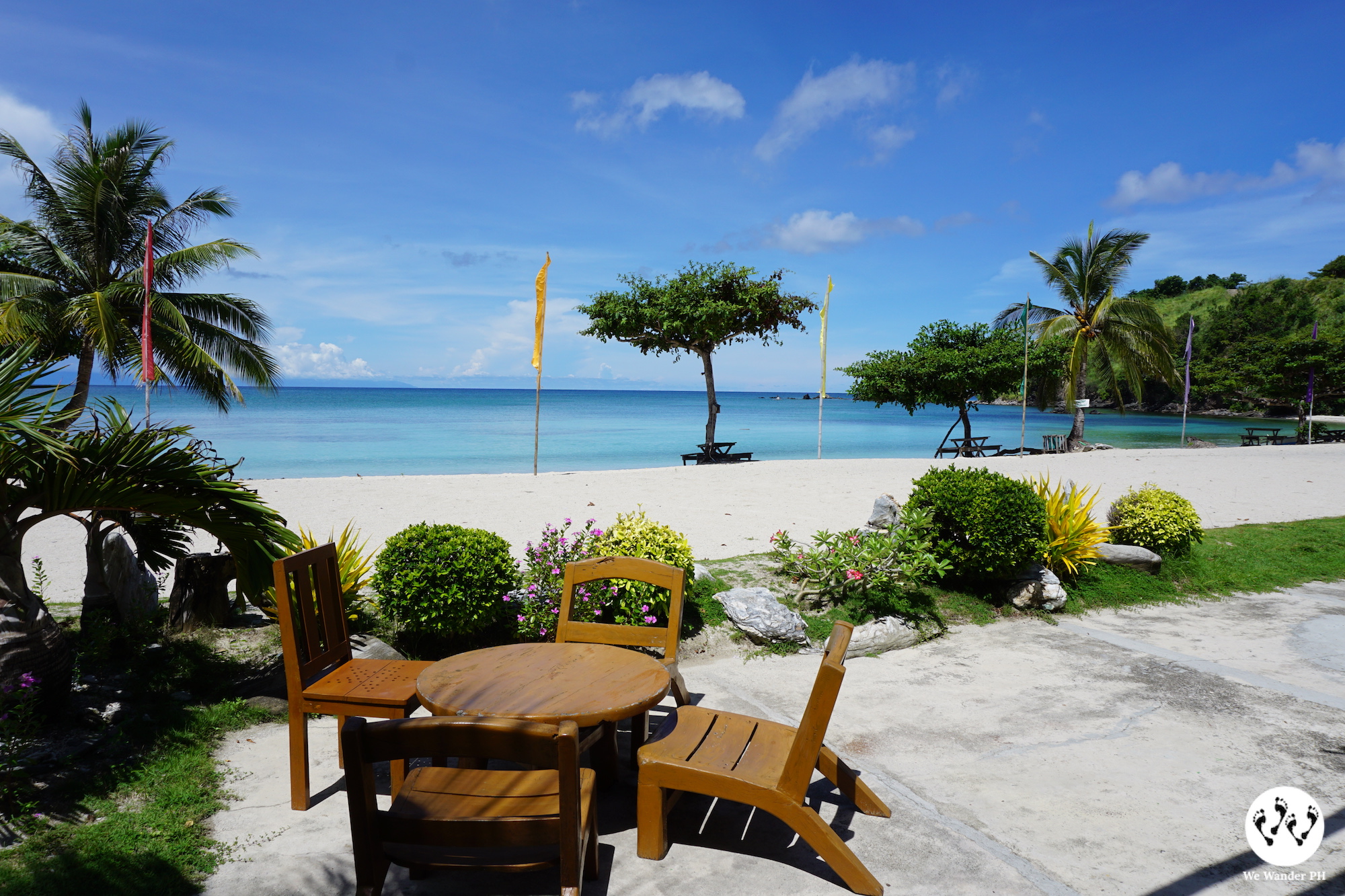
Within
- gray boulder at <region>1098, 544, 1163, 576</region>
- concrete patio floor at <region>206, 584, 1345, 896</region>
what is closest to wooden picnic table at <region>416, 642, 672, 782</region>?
concrete patio floor at <region>206, 584, 1345, 896</region>

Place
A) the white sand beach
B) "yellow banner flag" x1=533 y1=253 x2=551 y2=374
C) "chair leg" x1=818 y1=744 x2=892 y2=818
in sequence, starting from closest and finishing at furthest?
"chair leg" x1=818 y1=744 x2=892 y2=818, the white sand beach, "yellow banner flag" x1=533 y1=253 x2=551 y2=374

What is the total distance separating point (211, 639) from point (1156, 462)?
2166 centimetres

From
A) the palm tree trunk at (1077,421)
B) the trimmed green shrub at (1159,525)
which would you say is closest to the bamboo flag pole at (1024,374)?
the palm tree trunk at (1077,421)

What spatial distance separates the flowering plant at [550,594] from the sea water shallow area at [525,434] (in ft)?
17.4

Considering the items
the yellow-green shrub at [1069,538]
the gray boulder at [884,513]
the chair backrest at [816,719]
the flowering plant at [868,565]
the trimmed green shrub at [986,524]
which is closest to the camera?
the chair backrest at [816,719]

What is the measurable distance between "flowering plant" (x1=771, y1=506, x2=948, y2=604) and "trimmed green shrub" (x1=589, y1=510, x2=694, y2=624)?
115 cm

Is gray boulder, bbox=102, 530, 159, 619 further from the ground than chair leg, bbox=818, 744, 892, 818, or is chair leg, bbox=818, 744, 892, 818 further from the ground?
gray boulder, bbox=102, 530, 159, 619

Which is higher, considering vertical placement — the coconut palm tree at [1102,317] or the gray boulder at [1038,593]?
the coconut palm tree at [1102,317]

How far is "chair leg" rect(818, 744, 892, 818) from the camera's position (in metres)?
3.14

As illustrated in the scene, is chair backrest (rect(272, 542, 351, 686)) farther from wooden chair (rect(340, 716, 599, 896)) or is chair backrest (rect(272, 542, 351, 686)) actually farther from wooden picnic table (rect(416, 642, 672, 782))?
wooden chair (rect(340, 716, 599, 896))

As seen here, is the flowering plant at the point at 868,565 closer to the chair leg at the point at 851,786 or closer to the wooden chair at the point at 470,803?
the chair leg at the point at 851,786

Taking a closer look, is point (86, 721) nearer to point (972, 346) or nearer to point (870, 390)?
point (870, 390)
